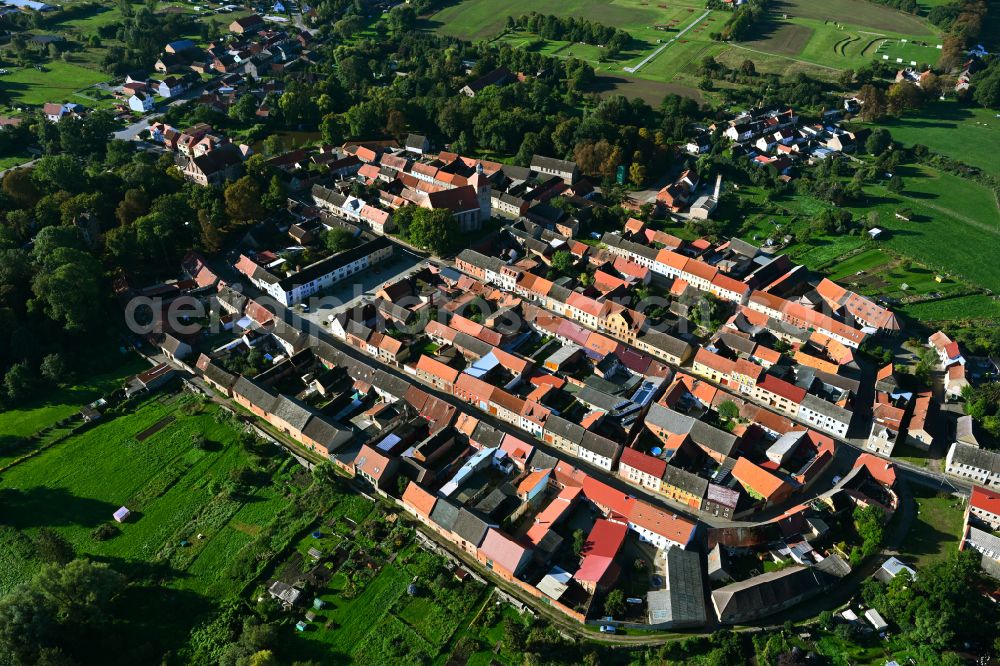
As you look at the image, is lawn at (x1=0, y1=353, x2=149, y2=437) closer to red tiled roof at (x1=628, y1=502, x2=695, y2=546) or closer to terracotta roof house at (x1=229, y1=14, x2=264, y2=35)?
red tiled roof at (x1=628, y1=502, x2=695, y2=546)

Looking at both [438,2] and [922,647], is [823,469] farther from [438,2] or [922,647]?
[438,2]

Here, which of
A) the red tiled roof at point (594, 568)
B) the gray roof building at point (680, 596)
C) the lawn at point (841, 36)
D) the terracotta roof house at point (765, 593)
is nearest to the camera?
the gray roof building at point (680, 596)

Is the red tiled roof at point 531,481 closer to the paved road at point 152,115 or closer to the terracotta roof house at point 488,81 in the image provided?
the terracotta roof house at point 488,81

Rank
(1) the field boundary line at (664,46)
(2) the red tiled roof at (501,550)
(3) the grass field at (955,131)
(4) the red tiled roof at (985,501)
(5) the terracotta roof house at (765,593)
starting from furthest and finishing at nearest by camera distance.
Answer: (1) the field boundary line at (664,46)
(3) the grass field at (955,131)
(4) the red tiled roof at (985,501)
(2) the red tiled roof at (501,550)
(5) the terracotta roof house at (765,593)

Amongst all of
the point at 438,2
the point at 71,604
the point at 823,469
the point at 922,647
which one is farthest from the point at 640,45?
the point at 71,604

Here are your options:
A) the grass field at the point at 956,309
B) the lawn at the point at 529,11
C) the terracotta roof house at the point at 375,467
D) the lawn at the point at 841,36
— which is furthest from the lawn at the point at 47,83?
the grass field at the point at 956,309

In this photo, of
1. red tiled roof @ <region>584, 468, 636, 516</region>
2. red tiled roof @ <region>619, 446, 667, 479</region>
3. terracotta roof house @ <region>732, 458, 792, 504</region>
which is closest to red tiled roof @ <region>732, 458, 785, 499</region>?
terracotta roof house @ <region>732, 458, 792, 504</region>

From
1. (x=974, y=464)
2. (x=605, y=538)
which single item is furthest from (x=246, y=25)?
(x=974, y=464)
